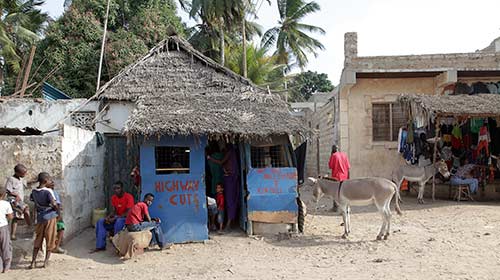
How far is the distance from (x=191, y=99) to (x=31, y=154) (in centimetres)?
365

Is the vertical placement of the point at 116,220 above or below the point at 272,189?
below

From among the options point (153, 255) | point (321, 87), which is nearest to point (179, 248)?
point (153, 255)

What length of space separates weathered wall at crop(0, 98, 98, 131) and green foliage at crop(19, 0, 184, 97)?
6238 mm

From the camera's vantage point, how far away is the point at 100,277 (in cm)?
643

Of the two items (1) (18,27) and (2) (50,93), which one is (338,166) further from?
(1) (18,27)

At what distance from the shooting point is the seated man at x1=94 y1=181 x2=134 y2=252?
311 inches

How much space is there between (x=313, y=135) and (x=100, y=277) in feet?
15.7

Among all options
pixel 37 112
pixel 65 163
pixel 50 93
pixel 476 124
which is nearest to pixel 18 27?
pixel 50 93

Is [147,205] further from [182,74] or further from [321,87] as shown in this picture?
[321,87]

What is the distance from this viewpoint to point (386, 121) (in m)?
15.1

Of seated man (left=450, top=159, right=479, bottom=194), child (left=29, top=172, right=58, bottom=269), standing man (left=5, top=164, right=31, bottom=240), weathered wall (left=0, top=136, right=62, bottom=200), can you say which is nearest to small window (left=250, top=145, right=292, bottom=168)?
weathered wall (left=0, top=136, right=62, bottom=200)

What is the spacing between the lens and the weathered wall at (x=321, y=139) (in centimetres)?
1690

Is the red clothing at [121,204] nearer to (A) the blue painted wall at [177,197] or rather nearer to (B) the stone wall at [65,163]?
(A) the blue painted wall at [177,197]

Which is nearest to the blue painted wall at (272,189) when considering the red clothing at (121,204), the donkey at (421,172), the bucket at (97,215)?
the red clothing at (121,204)
